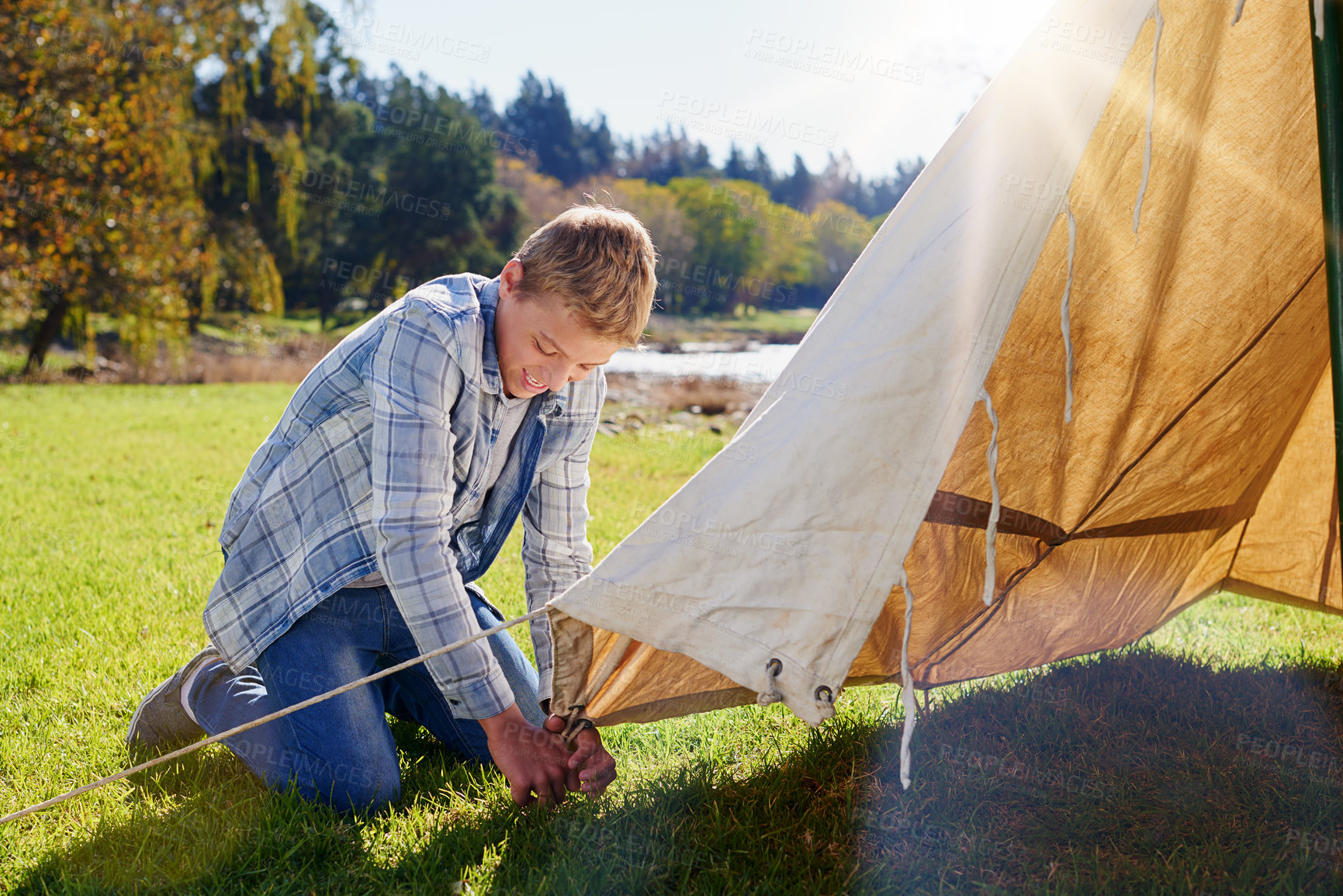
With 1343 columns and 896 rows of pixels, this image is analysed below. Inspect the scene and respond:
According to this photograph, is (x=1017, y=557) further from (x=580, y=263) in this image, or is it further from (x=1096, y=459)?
(x=580, y=263)

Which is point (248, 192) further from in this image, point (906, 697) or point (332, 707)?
point (906, 697)

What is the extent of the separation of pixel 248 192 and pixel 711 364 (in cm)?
1393

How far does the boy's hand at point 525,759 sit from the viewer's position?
7.27 feet

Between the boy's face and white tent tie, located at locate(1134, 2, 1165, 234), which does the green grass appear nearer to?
the boy's face

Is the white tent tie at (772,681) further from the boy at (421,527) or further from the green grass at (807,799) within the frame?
the boy at (421,527)

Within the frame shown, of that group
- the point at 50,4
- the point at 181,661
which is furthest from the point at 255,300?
the point at 181,661

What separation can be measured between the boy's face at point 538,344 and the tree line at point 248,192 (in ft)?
1.35

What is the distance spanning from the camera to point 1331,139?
1753 mm

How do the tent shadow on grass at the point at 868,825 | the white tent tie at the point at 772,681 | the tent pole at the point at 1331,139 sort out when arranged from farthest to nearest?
the tent shadow on grass at the point at 868,825
the white tent tie at the point at 772,681
the tent pole at the point at 1331,139

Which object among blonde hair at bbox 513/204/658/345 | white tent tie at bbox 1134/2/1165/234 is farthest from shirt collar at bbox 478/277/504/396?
white tent tie at bbox 1134/2/1165/234

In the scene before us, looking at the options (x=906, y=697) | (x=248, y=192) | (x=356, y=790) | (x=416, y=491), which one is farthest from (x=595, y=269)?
(x=248, y=192)

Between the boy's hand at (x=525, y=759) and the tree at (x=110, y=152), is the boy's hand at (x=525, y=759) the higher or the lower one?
the lower one

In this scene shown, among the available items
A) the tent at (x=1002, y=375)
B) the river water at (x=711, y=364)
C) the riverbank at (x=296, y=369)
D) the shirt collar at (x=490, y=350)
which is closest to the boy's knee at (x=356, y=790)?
the tent at (x=1002, y=375)

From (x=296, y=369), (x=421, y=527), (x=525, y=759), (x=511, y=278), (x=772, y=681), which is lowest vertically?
(x=296, y=369)
